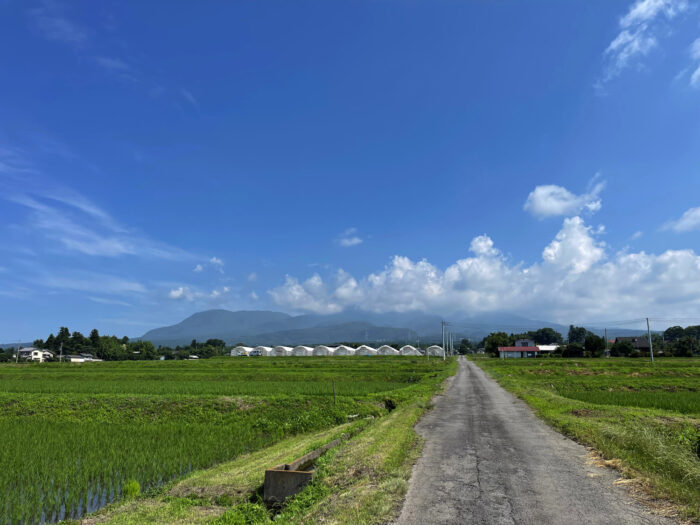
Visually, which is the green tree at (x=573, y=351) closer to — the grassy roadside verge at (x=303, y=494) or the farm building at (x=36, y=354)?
the grassy roadside verge at (x=303, y=494)

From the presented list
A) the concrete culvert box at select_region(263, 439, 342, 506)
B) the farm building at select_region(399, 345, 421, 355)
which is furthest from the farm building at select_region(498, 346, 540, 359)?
the concrete culvert box at select_region(263, 439, 342, 506)

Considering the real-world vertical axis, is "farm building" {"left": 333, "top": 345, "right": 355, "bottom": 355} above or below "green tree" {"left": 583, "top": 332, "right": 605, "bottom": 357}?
below

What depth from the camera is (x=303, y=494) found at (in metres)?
8.51

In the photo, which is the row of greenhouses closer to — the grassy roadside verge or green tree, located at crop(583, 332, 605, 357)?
green tree, located at crop(583, 332, 605, 357)

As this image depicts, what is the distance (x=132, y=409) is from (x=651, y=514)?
80.4 ft

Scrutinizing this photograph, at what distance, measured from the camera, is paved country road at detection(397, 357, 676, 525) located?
6.89 meters

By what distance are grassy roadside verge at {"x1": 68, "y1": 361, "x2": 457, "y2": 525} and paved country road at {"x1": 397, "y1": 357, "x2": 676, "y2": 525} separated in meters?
0.57

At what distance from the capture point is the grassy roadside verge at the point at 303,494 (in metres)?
7.43

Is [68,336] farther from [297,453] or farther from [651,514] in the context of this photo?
[651,514]

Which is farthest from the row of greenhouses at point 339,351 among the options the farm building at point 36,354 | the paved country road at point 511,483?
the paved country road at point 511,483

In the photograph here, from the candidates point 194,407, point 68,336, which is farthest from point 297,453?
point 68,336

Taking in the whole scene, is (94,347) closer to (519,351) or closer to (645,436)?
(519,351)

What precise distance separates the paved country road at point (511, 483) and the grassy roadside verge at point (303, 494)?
1.87 ft

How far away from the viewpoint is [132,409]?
76.5ft
